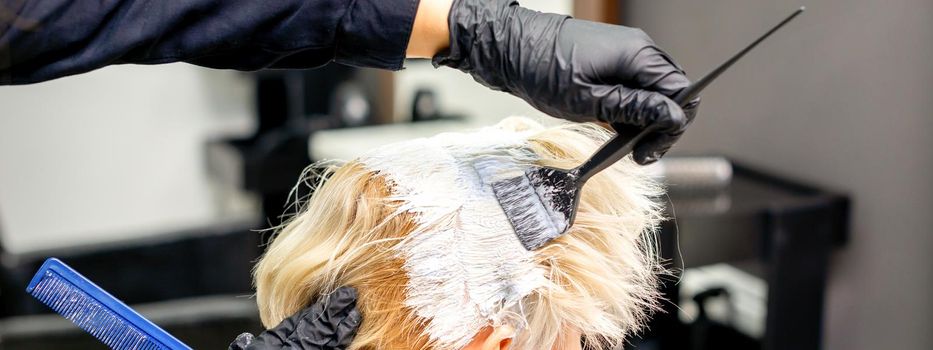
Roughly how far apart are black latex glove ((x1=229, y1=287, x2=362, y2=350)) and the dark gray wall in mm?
1240

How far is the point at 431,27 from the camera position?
99 centimetres

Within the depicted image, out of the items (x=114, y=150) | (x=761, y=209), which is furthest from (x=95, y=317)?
(x=114, y=150)

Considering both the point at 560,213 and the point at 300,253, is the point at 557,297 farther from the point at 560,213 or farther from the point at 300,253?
the point at 300,253

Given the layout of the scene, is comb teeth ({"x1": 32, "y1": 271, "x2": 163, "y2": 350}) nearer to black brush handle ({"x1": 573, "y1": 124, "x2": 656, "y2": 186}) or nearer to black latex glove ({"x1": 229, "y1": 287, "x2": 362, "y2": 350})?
black latex glove ({"x1": 229, "y1": 287, "x2": 362, "y2": 350})

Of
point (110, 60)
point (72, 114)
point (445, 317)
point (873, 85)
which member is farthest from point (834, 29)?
point (72, 114)

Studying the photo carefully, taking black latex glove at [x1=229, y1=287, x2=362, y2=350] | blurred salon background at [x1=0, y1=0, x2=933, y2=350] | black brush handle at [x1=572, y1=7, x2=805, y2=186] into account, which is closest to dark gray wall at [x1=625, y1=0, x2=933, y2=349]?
blurred salon background at [x1=0, y1=0, x2=933, y2=350]

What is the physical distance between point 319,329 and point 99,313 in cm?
25

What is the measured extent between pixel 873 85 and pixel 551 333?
3.56 ft

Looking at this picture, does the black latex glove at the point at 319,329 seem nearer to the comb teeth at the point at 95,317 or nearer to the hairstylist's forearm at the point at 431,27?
the comb teeth at the point at 95,317

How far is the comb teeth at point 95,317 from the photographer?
0.93 metres

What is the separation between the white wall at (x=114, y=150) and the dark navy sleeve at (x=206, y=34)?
6.82 ft

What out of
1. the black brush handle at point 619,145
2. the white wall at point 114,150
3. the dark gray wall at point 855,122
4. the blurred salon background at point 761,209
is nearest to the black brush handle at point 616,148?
the black brush handle at point 619,145

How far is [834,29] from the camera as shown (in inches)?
69.7

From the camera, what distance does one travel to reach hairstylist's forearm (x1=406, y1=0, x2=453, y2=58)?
981 millimetres
